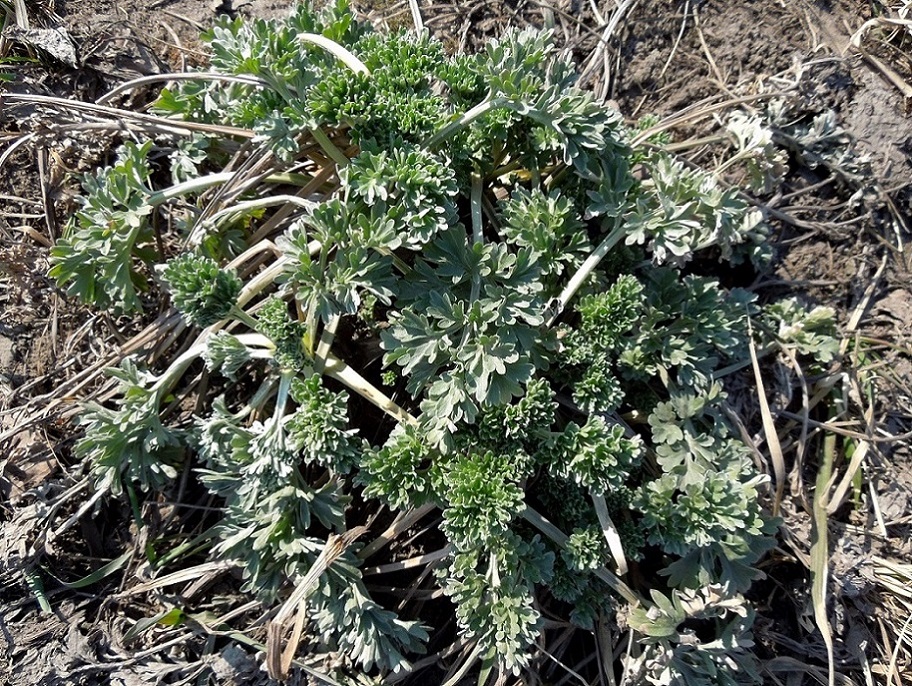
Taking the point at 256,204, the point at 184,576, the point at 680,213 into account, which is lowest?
the point at 184,576

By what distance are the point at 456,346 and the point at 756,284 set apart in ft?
5.77

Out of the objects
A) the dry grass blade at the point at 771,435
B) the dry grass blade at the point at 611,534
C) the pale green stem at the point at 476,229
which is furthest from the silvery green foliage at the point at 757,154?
the dry grass blade at the point at 611,534

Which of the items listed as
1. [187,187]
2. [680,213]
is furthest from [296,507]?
[680,213]

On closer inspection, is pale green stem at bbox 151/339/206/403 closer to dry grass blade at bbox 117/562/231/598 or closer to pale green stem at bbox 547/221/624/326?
dry grass blade at bbox 117/562/231/598

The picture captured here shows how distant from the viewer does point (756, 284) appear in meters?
3.61

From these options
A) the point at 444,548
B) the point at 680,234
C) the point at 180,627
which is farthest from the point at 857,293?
the point at 180,627

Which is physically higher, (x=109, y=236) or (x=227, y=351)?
(x=109, y=236)

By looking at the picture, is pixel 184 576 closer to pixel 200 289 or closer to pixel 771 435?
pixel 200 289

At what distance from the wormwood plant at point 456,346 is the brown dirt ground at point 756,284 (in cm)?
56

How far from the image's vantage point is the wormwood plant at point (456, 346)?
2.75 meters

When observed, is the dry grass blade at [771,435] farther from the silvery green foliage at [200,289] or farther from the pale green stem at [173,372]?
the pale green stem at [173,372]

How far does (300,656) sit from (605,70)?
3314 millimetres

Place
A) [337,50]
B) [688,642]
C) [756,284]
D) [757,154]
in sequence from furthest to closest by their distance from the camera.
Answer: [756,284], [757,154], [337,50], [688,642]

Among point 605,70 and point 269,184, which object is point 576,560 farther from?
point 605,70
